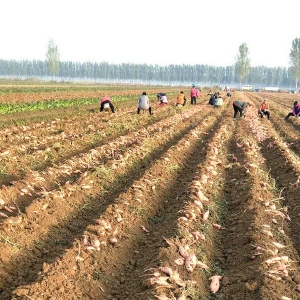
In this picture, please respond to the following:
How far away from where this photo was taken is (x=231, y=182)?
7539mm

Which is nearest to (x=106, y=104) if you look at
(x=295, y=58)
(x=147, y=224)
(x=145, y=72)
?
(x=147, y=224)

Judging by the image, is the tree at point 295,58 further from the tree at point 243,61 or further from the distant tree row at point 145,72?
the distant tree row at point 145,72

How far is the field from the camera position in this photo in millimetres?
3715

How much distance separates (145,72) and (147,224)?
15435 centimetres

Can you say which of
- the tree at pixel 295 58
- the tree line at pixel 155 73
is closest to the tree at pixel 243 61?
the tree at pixel 295 58

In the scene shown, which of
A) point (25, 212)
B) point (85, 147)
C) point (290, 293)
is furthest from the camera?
point (85, 147)

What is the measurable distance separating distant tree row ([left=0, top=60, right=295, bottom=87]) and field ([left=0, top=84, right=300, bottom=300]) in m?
146

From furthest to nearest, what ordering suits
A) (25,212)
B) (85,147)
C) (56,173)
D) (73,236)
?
(85,147) < (56,173) < (25,212) < (73,236)

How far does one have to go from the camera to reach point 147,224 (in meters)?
5.45

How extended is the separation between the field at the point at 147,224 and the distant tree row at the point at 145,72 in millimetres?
146233

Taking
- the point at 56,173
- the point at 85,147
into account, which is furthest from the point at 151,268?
the point at 85,147

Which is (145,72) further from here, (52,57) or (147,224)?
(147,224)

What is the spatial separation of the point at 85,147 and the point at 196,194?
522cm

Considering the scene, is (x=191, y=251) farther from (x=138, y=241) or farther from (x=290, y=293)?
(x=290, y=293)
